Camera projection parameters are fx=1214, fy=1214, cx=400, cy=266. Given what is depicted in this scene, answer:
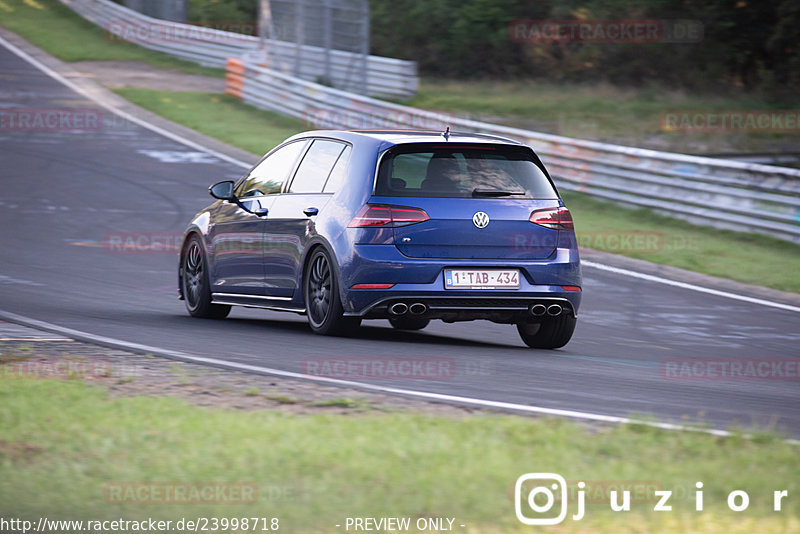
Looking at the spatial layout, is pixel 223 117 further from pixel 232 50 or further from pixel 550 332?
pixel 550 332

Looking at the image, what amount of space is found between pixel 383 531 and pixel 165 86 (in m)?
30.8

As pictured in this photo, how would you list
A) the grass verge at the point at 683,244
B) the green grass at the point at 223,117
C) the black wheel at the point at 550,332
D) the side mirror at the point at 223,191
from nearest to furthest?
the black wheel at the point at 550,332 < the side mirror at the point at 223,191 < the grass verge at the point at 683,244 < the green grass at the point at 223,117

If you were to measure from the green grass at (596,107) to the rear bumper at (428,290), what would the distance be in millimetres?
23131

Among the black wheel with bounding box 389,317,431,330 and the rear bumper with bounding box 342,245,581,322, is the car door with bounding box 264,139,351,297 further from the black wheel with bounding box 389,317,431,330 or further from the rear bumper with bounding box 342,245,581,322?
the black wheel with bounding box 389,317,431,330

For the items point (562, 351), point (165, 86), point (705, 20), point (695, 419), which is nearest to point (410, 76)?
point (165, 86)

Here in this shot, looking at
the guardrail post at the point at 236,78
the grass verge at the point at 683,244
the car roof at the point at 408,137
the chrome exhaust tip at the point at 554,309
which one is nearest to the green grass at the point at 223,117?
the guardrail post at the point at 236,78

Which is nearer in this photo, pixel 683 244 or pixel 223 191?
pixel 223 191

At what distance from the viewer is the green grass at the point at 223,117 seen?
25.5 metres

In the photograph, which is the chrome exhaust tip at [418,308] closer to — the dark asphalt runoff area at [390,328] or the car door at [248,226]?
the dark asphalt runoff area at [390,328]

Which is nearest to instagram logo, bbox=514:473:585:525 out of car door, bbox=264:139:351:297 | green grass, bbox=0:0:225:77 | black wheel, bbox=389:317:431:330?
car door, bbox=264:139:351:297

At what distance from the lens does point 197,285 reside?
11062 mm

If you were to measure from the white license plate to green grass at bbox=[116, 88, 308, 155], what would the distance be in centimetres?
1555

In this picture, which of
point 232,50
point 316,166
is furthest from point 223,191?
point 232,50

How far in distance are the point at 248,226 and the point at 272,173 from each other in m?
0.49
